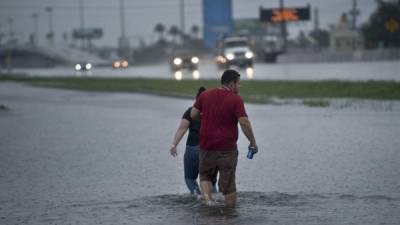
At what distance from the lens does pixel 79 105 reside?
118 ft

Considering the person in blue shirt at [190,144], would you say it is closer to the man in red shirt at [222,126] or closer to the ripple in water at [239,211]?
the ripple in water at [239,211]

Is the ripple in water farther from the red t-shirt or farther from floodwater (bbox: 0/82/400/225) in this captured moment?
the red t-shirt

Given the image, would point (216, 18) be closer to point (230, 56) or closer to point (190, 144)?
point (230, 56)

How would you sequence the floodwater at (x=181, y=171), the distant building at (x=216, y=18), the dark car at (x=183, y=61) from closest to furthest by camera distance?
the floodwater at (x=181, y=171), the dark car at (x=183, y=61), the distant building at (x=216, y=18)

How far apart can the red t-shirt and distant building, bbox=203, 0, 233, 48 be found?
3484 inches

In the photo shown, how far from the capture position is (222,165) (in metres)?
10.8

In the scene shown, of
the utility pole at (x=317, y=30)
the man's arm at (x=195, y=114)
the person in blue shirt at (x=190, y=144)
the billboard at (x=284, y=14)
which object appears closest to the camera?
the man's arm at (x=195, y=114)

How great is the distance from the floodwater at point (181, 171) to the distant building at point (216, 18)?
7073cm

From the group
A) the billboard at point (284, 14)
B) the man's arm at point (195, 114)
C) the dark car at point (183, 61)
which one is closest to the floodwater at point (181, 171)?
the man's arm at point (195, 114)

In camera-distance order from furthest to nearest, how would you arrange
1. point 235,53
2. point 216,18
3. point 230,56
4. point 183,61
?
1. point 216,18
2. point 183,61
3. point 235,53
4. point 230,56

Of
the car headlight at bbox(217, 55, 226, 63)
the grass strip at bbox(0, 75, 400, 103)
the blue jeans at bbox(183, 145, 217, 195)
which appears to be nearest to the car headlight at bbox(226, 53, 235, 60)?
the car headlight at bbox(217, 55, 226, 63)

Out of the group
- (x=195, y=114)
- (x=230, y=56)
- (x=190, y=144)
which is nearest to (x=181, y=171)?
(x=190, y=144)

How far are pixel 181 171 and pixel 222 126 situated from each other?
4.81 meters

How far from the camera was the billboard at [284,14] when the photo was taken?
107750 millimetres
